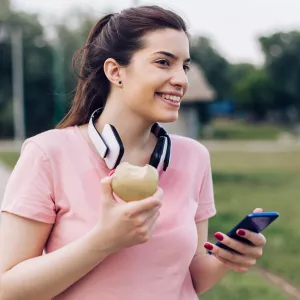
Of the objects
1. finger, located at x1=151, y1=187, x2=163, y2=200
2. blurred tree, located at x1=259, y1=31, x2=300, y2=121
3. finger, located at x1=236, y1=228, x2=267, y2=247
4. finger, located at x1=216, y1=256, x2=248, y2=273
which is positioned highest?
finger, located at x1=151, y1=187, x2=163, y2=200

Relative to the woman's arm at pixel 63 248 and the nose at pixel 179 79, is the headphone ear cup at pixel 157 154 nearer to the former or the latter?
the nose at pixel 179 79

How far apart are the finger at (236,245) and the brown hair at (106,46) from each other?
62 centimetres

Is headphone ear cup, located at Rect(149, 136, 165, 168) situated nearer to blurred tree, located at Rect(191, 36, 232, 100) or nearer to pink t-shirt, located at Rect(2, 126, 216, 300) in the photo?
pink t-shirt, located at Rect(2, 126, 216, 300)

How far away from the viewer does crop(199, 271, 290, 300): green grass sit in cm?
561

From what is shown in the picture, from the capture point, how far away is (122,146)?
2057mm

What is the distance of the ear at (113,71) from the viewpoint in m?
2.20

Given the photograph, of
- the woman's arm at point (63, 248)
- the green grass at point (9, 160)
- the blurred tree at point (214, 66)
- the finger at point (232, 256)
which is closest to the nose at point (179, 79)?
the woman's arm at point (63, 248)

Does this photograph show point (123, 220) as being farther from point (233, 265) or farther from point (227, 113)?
point (227, 113)

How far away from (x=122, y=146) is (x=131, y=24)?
1.39ft

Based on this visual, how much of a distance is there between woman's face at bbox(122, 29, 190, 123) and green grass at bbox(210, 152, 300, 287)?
452cm

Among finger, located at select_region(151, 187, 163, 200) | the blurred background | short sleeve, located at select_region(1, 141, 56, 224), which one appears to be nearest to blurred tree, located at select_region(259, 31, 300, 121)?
the blurred background

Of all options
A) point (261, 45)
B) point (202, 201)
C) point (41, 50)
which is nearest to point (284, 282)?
point (202, 201)

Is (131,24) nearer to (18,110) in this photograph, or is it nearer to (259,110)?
(18,110)

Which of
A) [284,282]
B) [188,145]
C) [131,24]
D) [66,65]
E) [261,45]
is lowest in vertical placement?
[261,45]
